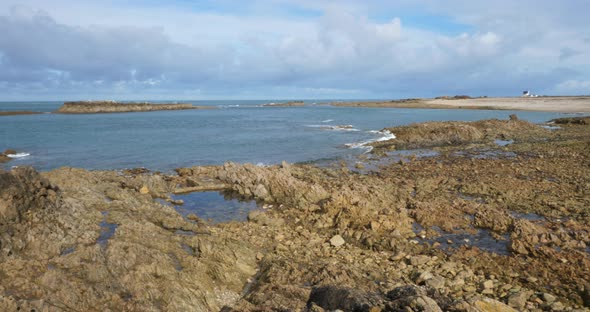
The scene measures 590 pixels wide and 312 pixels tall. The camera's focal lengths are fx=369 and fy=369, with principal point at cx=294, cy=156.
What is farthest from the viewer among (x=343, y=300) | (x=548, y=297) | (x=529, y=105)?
(x=529, y=105)

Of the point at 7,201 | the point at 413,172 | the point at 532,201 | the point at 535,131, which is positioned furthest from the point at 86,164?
the point at 535,131

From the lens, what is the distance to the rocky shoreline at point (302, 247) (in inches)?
324

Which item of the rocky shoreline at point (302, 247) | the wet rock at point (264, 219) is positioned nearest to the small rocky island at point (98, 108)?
the rocky shoreline at point (302, 247)

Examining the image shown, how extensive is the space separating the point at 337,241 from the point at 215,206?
8012 millimetres

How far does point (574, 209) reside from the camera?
54.2 feet

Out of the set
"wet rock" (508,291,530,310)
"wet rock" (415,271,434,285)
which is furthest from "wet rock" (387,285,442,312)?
"wet rock" (508,291,530,310)

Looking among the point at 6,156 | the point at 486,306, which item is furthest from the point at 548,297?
the point at 6,156

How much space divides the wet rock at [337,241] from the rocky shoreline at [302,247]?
6 cm

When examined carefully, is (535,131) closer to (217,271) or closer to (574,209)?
(574,209)

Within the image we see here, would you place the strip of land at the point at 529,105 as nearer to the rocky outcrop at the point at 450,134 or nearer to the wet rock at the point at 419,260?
the rocky outcrop at the point at 450,134

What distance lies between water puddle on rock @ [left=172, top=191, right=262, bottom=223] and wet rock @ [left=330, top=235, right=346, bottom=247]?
16.4 ft

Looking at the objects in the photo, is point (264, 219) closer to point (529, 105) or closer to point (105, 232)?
point (105, 232)

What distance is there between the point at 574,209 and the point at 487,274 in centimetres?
877

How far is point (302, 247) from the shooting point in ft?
42.3
